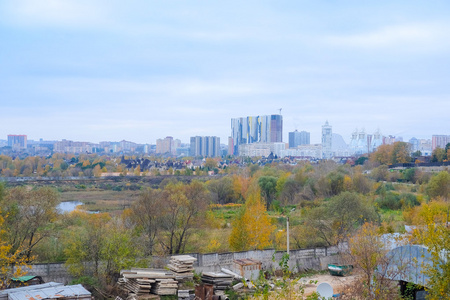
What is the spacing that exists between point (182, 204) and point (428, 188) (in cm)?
2186

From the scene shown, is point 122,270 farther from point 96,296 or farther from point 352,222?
point 352,222

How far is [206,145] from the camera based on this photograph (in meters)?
179

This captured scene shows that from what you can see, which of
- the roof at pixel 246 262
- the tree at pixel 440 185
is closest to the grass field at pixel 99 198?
the roof at pixel 246 262

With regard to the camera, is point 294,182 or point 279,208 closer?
point 279,208

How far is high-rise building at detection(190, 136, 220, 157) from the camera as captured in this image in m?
177

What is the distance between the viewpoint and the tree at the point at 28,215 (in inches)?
667

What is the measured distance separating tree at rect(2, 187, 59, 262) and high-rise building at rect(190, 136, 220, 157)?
157890 millimetres

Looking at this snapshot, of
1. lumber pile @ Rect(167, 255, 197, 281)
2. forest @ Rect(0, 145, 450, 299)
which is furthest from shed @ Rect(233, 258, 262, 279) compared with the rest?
forest @ Rect(0, 145, 450, 299)

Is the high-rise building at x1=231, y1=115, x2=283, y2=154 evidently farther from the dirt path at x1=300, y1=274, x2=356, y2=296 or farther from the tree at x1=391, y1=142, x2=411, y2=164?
the dirt path at x1=300, y1=274, x2=356, y2=296

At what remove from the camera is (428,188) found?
33.2 m

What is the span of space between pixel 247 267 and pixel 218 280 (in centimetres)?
174

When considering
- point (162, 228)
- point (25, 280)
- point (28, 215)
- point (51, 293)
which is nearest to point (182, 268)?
point (51, 293)

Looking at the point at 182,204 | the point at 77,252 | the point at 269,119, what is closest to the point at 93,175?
the point at 182,204

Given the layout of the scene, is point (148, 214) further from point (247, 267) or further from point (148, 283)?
point (148, 283)
